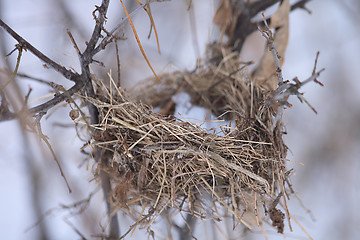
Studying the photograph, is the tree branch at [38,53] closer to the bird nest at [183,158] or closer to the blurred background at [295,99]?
the bird nest at [183,158]

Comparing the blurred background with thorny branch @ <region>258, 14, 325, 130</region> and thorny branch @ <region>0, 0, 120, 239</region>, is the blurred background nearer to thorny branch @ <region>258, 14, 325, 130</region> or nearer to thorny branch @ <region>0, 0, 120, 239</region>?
thorny branch @ <region>0, 0, 120, 239</region>

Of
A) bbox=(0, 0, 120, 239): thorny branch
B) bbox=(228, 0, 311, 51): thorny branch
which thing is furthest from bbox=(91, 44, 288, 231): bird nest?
bbox=(228, 0, 311, 51): thorny branch

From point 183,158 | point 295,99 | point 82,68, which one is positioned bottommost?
point 183,158

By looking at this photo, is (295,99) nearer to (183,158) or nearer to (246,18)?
(246,18)

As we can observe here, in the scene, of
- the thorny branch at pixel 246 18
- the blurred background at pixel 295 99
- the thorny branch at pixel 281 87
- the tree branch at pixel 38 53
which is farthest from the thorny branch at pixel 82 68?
the blurred background at pixel 295 99

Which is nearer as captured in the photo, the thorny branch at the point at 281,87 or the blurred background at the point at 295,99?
the thorny branch at the point at 281,87

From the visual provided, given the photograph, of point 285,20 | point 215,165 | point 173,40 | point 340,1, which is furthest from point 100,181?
point 340,1

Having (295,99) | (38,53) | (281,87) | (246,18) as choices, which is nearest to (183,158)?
(281,87)

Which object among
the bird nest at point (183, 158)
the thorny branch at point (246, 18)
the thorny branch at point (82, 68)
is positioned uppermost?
the thorny branch at point (246, 18)

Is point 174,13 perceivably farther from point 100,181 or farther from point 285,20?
point 100,181
